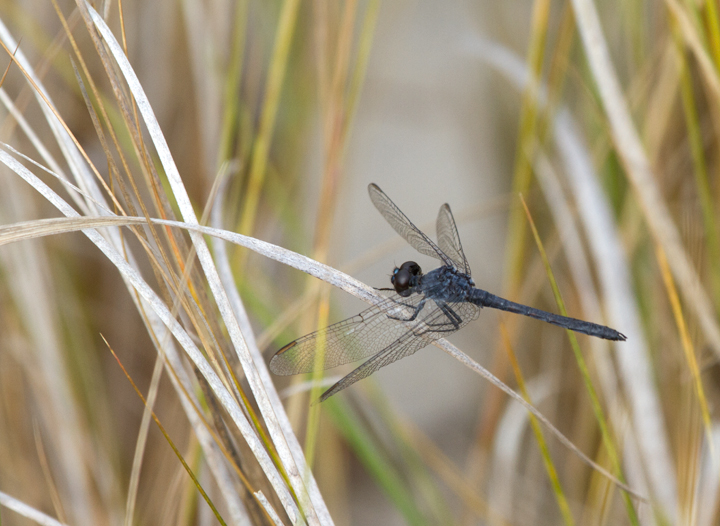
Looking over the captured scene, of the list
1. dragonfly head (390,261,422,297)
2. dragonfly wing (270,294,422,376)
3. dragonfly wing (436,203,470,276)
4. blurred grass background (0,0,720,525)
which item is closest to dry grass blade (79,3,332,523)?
blurred grass background (0,0,720,525)

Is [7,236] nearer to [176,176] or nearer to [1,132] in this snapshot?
[176,176]

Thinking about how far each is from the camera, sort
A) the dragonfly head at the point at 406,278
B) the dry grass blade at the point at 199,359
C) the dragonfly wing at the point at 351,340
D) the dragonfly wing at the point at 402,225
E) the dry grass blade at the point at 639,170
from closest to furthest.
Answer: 1. the dry grass blade at the point at 199,359
2. the dragonfly wing at the point at 351,340
3. the dry grass blade at the point at 639,170
4. the dragonfly head at the point at 406,278
5. the dragonfly wing at the point at 402,225

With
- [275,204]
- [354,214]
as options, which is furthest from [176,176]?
[354,214]

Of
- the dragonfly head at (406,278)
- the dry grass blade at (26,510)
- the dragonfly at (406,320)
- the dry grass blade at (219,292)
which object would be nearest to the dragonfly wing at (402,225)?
the dragonfly at (406,320)

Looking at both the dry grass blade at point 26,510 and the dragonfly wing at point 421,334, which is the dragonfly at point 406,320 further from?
the dry grass blade at point 26,510

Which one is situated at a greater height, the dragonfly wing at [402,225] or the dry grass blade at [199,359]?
the dragonfly wing at [402,225]

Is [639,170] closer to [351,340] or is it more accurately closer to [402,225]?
[402,225]

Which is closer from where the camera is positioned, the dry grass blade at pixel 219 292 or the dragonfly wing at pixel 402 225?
the dry grass blade at pixel 219 292

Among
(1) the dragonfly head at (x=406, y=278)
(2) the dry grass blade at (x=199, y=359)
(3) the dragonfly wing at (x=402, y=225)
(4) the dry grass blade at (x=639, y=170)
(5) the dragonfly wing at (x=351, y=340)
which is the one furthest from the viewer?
(3) the dragonfly wing at (x=402, y=225)
